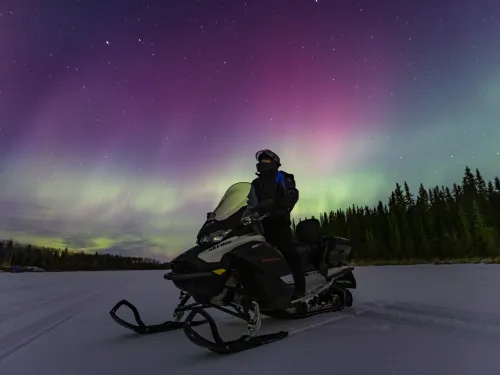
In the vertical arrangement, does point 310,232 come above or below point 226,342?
above

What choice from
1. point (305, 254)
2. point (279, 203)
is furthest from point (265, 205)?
point (305, 254)

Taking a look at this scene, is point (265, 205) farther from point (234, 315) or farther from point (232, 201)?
point (234, 315)

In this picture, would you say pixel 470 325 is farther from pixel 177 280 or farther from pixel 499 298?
pixel 177 280

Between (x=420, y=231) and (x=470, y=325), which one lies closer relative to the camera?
(x=470, y=325)

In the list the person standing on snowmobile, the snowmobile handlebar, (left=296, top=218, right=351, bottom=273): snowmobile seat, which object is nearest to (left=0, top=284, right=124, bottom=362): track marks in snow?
the snowmobile handlebar

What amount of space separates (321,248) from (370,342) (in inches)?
78.2

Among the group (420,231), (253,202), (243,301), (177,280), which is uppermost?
(420,231)

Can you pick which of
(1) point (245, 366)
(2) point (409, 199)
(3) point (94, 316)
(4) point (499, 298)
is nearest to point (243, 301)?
(1) point (245, 366)

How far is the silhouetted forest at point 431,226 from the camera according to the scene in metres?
44.4

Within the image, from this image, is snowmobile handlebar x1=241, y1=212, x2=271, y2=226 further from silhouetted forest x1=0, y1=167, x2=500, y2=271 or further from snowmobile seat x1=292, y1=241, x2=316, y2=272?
silhouetted forest x1=0, y1=167, x2=500, y2=271

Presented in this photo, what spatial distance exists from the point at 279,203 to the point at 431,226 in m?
51.7

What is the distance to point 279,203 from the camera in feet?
13.9

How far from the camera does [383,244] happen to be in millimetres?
51156

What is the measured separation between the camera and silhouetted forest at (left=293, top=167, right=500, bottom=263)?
146ft
